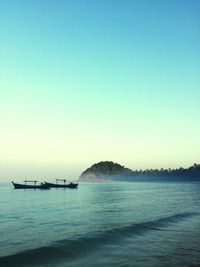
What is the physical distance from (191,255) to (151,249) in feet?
10.4

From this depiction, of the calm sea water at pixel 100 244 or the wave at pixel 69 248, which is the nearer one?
the calm sea water at pixel 100 244

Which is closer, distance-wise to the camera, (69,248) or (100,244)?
(69,248)

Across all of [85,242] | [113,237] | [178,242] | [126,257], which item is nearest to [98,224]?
[113,237]

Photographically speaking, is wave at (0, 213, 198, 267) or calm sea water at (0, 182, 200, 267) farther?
wave at (0, 213, 198, 267)

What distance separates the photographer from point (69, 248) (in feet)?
84.9

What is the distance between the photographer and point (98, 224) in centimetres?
3988

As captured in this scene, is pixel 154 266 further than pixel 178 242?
A: No

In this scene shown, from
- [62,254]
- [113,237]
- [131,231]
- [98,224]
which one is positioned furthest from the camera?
[98,224]

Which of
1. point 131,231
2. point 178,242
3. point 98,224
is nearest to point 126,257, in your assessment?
point 178,242

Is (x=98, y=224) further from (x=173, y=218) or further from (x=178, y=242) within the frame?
(x=178, y=242)

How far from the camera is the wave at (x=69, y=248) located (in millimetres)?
22130

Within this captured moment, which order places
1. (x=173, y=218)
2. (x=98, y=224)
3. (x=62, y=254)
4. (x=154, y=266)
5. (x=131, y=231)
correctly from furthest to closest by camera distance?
(x=173, y=218)
(x=98, y=224)
(x=131, y=231)
(x=62, y=254)
(x=154, y=266)

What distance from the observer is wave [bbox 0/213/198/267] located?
22130 millimetres

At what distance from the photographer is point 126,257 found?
73.5 feet
